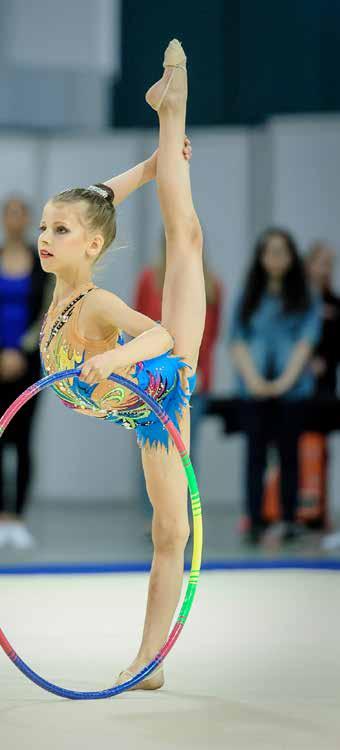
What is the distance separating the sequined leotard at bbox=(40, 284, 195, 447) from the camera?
3.12 meters

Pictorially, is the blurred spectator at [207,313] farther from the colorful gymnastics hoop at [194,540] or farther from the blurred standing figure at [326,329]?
the colorful gymnastics hoop at [194,540]

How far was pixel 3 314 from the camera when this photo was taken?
6.00 m

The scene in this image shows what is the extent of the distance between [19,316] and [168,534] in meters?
2.81

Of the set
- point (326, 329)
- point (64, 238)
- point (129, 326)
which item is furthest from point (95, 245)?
point (326, 329)

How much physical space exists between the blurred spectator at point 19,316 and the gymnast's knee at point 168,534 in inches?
104

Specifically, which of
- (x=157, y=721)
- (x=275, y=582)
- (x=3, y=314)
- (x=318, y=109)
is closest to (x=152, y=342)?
(x=157, y=721)

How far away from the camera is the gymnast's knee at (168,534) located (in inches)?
131

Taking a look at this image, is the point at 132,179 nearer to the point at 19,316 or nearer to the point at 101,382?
the point at 101,382

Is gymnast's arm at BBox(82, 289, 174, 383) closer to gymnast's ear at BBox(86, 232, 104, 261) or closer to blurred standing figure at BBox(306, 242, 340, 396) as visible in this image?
gymnast's ear at BBox(86, 232, 104, 261)

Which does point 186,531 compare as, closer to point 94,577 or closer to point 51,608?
point 51,608

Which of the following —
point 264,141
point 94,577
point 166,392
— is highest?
point 264,141

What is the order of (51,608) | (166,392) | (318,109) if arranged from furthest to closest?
(318,109), (51,608), (166,392)

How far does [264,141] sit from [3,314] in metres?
2.71

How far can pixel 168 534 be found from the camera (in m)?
3.33
